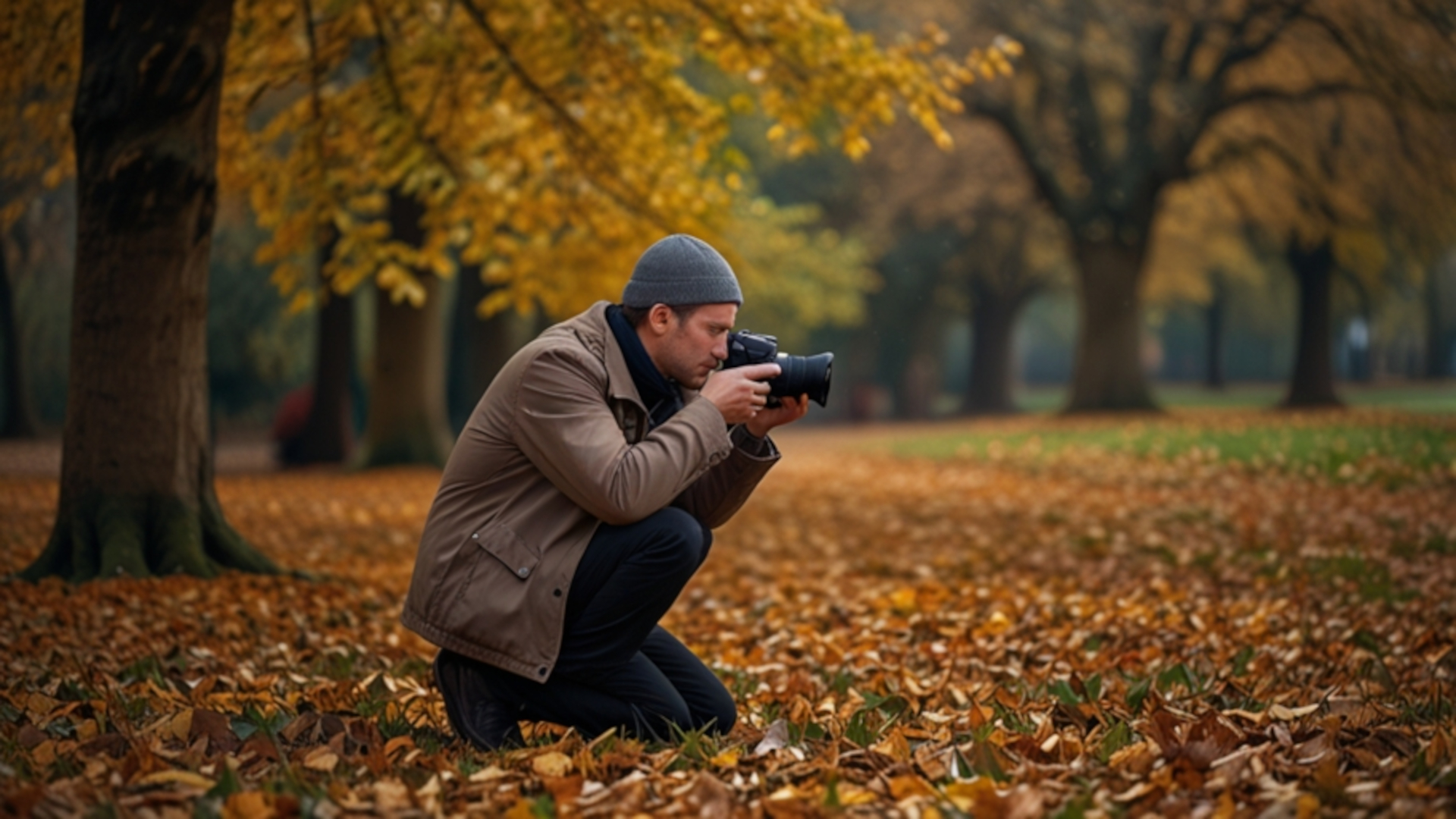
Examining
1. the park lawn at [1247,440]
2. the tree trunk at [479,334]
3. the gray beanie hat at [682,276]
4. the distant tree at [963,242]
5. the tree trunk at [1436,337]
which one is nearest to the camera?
the gray beanie hat at [682,276]

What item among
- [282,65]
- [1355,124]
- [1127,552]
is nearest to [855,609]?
[1127,552]

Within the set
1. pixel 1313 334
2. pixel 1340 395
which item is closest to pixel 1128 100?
pixel 1313 334

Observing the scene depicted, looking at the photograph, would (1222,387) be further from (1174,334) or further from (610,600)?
(610,600)

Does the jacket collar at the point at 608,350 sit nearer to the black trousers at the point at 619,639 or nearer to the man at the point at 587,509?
the man at the point at 587,509

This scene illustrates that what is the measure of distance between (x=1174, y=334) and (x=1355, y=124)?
46671 millimetres

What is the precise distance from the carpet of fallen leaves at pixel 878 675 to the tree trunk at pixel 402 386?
182 inches

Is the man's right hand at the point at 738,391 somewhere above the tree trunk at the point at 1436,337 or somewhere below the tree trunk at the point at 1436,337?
below

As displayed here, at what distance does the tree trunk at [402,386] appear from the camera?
16141mm

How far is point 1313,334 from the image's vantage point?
24.8 meters

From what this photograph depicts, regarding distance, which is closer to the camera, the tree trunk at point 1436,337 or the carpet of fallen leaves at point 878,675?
the carpet of fallen leaves at point 878,675

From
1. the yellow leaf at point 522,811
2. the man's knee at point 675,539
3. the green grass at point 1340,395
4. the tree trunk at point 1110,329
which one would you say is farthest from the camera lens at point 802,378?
the green grass at point 1340,395

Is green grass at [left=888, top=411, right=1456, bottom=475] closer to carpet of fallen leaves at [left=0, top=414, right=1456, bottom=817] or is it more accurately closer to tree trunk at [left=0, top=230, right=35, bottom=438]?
carpet of fallen leaves at [left=0, top=414, right=1456, bottom=817]

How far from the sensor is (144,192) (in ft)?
21.6

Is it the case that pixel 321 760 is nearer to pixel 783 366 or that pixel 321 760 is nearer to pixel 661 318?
pixel 661 318
